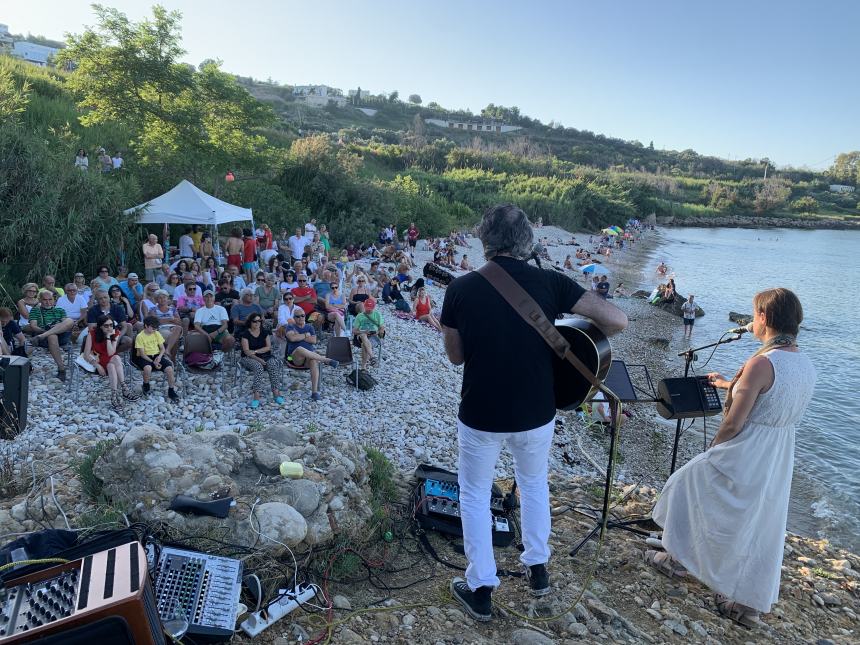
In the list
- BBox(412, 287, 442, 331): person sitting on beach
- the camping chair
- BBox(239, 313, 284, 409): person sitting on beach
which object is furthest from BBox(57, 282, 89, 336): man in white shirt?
BBox(412, 287, 442, 331): person sitting on beach

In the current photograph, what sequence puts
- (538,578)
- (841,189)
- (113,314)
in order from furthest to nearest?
(841,189) < (113,314) < (538,578)

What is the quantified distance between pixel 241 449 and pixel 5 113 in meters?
12.7

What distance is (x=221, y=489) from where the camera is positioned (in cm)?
378

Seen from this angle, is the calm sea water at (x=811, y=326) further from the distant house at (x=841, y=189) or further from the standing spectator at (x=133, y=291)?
the distant house at (x=841, y=189)

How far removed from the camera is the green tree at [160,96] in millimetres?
16984

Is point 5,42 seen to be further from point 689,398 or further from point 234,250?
point 689,398

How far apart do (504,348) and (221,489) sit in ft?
7.68

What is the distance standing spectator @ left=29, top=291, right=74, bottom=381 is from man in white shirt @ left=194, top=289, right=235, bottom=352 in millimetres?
1710

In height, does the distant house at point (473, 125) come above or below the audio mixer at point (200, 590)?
above

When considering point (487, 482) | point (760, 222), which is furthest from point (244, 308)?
point (760, 222)

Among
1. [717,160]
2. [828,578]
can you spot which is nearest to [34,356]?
[828,578]

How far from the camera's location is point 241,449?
173 inches

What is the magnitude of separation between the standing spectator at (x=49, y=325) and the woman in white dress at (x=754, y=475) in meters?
7.99

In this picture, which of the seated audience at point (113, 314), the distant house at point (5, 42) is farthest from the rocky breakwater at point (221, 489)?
the distant house at point (5, 42)
